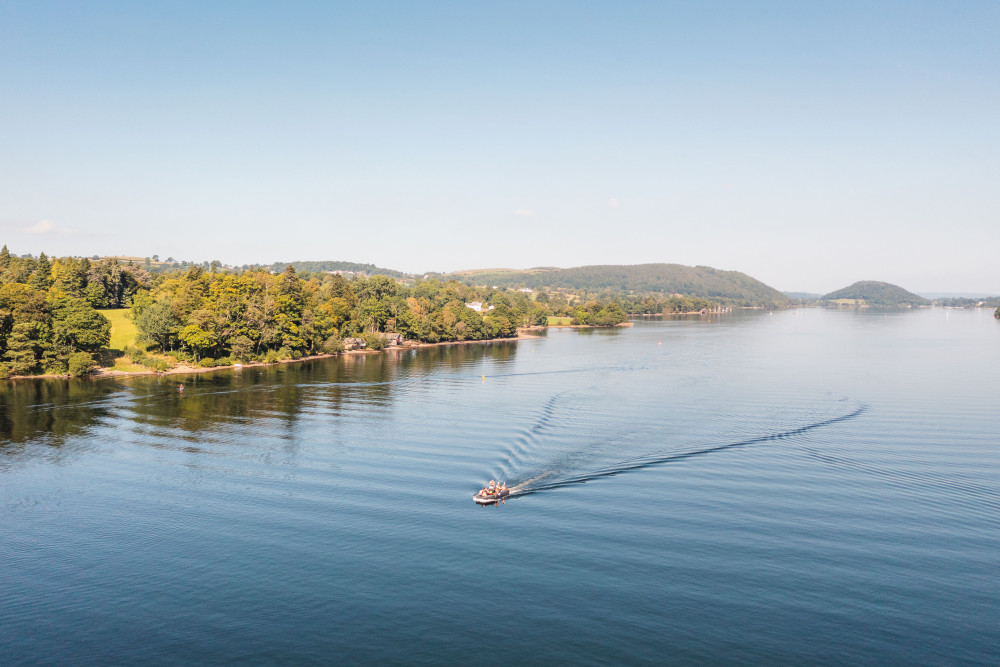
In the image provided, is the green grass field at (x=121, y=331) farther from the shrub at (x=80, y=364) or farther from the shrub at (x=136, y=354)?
the shrub at (x=80, y=364)

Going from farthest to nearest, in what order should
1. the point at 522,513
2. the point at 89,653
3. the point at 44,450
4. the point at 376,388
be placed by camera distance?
1. the point at 376,388
2. the point at 44,450
3. the point at 522,513
4. the point at 89,653

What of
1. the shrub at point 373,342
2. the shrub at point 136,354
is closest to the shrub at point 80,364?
the shrub at point 136,354

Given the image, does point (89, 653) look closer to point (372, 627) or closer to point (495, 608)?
point (372, 627)

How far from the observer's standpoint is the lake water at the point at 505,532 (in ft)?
99.7

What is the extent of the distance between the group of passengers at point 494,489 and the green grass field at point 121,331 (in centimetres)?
10327

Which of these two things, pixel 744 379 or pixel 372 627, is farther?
pixel 744 379

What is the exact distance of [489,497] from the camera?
4647 centimetres

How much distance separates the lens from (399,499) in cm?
4697

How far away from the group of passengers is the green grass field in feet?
339

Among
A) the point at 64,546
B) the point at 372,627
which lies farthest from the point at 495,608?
the point at 64,546

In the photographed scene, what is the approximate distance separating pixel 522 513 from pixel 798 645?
66.4ft

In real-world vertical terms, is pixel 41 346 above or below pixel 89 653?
above

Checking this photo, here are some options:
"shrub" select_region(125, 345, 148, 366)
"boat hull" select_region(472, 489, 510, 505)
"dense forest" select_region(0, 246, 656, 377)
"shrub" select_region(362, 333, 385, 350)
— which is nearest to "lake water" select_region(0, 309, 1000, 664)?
"boat hull" select_region(472, 489, 510, 505)

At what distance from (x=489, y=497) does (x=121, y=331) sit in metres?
120
